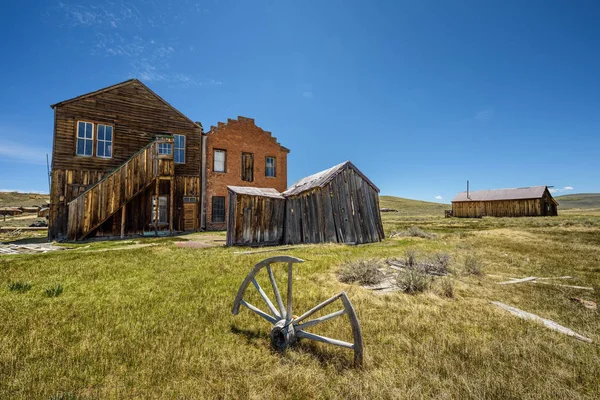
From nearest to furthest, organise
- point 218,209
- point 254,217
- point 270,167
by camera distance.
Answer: point 254,217 < point 218,209 < point 270,167

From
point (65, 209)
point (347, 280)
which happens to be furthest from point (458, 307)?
point (65, 209)

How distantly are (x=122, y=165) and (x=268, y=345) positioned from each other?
601 inches

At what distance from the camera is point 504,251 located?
36.7 ft

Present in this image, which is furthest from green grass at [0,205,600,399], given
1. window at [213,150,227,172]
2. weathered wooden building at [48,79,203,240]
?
window at [213,150,227,172]

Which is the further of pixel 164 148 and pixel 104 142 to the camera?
pixel 164 148

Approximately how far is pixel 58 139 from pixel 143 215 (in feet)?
20.6

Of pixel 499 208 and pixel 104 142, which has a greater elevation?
pixel 104 142

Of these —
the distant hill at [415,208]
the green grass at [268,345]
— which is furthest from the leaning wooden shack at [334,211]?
the distant hill at [415,208]

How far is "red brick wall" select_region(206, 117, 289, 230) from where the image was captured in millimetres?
20516

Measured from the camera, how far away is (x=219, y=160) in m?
21.0

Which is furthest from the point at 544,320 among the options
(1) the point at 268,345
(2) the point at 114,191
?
(2) the point at 114,191

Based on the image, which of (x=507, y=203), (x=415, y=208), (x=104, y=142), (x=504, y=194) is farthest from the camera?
(x=415, y=208)

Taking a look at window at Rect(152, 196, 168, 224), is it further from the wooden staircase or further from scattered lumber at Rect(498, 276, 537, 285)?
scattered lumber at Rect(498, 276, 537, 285)

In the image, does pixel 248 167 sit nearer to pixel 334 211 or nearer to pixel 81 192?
pixel 334 211
